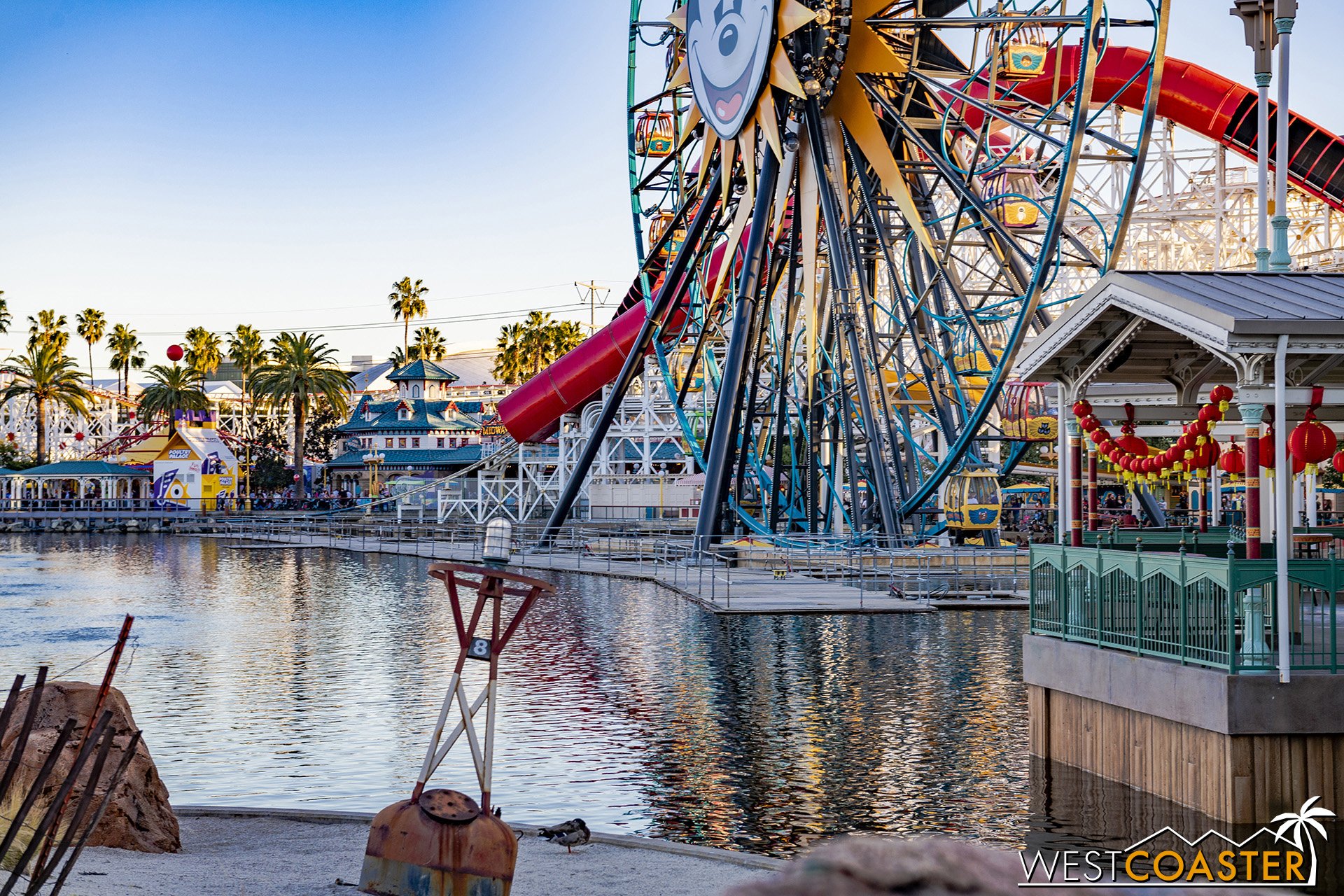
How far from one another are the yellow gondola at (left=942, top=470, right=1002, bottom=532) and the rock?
33440mm

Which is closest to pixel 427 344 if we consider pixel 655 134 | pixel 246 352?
pixel 246 352

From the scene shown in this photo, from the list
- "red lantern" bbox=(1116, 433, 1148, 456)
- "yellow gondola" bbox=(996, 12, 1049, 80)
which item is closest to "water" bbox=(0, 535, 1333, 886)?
"red lantern" bbox=(1116, 433, 1148, 456)

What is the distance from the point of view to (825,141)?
42062 mm

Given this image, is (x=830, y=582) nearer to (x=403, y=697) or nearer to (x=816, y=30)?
(x=816, y=30)

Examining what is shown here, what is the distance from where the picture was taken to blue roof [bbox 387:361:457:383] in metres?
112

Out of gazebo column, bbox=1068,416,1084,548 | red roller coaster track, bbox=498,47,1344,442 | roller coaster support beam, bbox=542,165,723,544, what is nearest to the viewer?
gazebo column, bbox=1068,416,1084,548

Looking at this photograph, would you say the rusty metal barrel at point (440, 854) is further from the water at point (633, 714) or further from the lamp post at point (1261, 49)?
the lamp post at point (1261, 49)

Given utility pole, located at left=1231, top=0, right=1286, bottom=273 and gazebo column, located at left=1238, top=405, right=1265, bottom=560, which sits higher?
utility pole, located at left=1231, top=0, right=1286, bottom=273

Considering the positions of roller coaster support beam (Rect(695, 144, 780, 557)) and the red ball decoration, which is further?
roller coaster support beam (Rect(695, 144, 780, 557))

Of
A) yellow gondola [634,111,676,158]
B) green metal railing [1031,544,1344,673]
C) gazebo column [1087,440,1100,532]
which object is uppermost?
yellow gondola [634,111,676,158]

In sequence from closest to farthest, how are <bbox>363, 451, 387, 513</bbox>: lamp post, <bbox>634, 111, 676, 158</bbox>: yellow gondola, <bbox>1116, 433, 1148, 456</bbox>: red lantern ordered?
1. <bbox>1116, 433, 1148, 456</bbox>: red lantern
2. <bbox>634, 111, 676, 158</bbox>: yellow gondola
3. <bbox>363, 451, 387, 513</bbox>: lamp post

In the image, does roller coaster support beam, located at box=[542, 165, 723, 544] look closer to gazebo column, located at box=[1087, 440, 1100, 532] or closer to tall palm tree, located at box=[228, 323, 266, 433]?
gazebo column, located at box=[1087, 440, 1100, 532]

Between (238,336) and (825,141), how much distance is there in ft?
293

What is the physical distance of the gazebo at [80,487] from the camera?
313 feet
